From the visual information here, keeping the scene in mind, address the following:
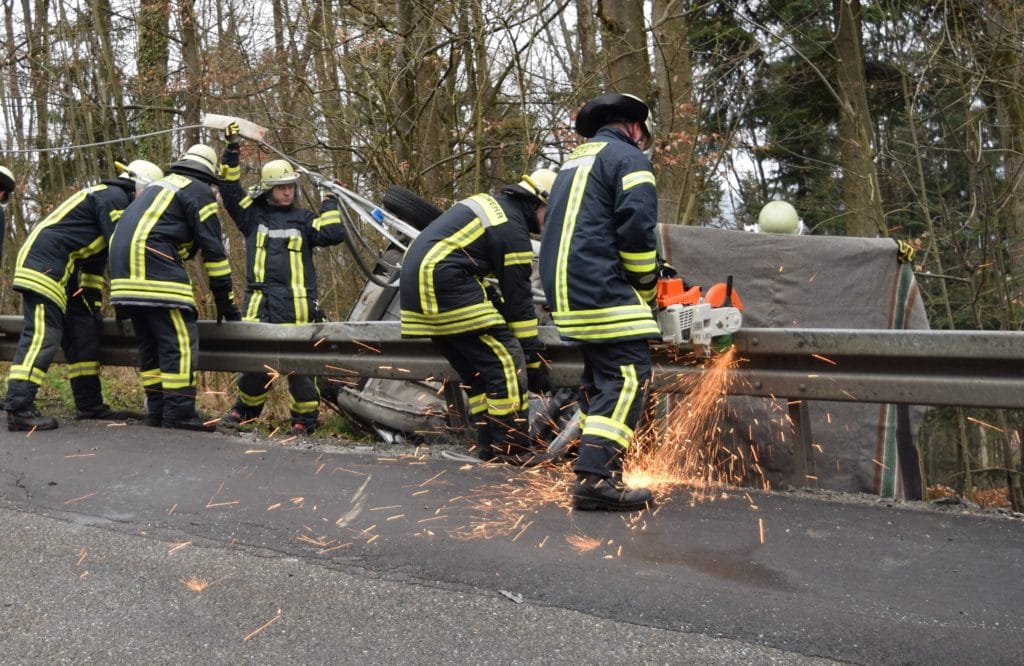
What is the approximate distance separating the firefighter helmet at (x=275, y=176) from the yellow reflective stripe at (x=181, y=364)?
143 cm

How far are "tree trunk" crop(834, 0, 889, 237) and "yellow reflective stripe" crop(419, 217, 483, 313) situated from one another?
16.9 feet

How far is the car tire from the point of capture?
7.11 m

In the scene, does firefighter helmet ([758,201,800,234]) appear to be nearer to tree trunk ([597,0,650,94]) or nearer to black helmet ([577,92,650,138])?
black helmet ([577,92,650,138])

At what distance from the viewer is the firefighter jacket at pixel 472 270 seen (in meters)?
5.55

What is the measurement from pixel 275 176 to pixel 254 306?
101cm

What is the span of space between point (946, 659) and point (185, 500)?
132 inches

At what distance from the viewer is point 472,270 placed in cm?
562

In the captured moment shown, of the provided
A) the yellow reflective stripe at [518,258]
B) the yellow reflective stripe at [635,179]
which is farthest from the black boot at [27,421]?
the yellow reflective stripe at [635,179]

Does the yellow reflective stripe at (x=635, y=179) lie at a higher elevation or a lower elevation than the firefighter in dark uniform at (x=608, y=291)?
higher

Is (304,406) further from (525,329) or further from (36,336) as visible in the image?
(525,329)

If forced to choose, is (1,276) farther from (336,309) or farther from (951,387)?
(951,387)

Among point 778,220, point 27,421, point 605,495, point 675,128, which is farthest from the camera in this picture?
point 675,128

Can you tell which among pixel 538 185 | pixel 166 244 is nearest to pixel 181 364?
pixel 166 244

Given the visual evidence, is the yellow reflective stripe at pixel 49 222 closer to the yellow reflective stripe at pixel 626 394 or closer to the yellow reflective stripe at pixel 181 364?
the yellow reflective stripe at pixel 181 364
